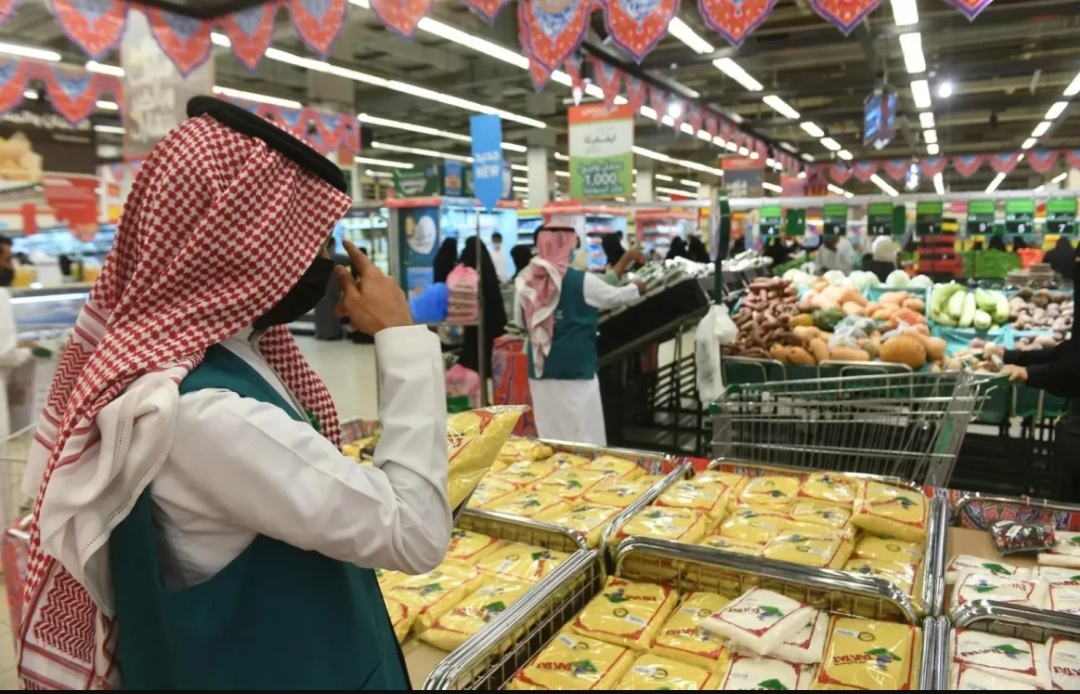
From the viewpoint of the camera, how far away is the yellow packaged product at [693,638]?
5.36ft

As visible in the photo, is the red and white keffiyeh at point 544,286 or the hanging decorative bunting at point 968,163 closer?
the red and white keffiyeh at point 544,286

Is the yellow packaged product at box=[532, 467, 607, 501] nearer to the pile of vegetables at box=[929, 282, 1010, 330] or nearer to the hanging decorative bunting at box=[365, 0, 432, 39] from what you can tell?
the pile of vegetables at box=[929, 282, 1010, 330]

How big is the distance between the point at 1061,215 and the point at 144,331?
12165mm

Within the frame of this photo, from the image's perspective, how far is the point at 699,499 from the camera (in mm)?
2346

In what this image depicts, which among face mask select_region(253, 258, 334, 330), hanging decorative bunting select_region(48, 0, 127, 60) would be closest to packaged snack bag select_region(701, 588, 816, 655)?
face mask select_region(253, 258, 334, 330)

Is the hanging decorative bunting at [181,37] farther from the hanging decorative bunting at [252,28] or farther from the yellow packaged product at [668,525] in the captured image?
the yellow packaged product at [668,525]

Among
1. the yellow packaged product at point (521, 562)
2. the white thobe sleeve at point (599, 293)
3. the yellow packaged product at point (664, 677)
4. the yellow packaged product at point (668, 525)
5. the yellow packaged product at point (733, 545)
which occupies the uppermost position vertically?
the white thobe sleeve at point (599, 293)

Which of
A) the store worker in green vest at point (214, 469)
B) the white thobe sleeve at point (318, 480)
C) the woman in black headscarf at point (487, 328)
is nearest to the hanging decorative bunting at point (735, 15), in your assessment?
the woman in black headscarf at point (487, 328)

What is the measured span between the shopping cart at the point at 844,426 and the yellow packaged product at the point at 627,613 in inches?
47.0

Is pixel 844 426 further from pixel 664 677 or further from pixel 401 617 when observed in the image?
pixel 401 617

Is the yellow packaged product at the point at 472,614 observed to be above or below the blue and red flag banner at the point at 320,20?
below

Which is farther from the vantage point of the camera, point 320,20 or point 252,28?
point 252,28

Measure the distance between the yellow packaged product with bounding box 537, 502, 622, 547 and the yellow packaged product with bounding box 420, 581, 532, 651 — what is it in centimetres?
26

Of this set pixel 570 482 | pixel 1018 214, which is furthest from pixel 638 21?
pixel 1018 214
